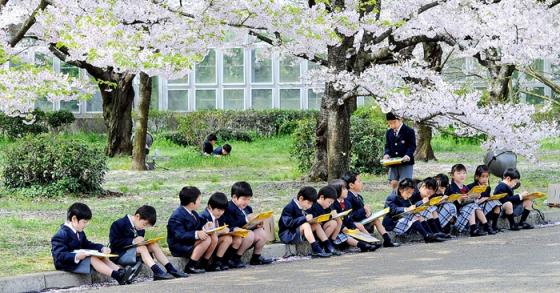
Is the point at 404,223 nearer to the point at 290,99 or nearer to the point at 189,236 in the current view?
the point at 189,236

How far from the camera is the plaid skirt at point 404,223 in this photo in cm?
1402

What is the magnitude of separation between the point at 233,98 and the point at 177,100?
214 centimetres

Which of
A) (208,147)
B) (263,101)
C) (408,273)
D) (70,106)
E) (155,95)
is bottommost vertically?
(408,273)

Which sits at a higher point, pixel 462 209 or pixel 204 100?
pixel 204 100

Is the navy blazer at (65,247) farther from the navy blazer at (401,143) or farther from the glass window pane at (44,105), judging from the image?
the glass window pane at (44,105)

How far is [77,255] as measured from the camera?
1040 centimetres

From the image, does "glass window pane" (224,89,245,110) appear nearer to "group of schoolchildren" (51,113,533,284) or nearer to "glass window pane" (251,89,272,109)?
"glass window pane" (251,89,272,109)

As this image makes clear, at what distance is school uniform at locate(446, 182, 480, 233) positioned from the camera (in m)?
14.8

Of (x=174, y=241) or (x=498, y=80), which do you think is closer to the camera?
(x=174, y=241)

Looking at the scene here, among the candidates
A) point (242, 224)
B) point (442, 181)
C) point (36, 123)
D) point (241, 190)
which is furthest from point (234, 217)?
point (36, 123)

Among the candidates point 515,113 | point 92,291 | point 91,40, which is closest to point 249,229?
point 92,291

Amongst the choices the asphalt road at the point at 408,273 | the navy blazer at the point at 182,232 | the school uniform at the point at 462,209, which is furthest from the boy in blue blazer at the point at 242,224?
the school uniform at the point at 462,209

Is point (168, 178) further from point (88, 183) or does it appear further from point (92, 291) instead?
point (92, 291)

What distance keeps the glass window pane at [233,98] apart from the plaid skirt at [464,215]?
26.7 m
